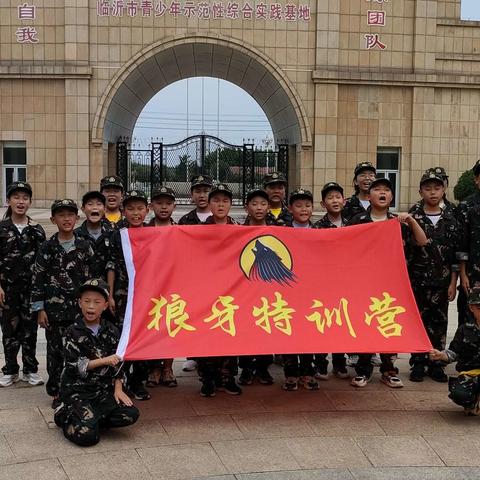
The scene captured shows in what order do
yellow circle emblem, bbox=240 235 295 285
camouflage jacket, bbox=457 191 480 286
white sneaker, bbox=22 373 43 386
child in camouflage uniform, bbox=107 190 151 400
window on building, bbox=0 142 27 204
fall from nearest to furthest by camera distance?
yellow circle emblem, bbox=240 235 295 285, child in camouflage uniform, bbox=107 190 151 400, camouflage jacket, bbox=457 191 480 286, white sneaker, bbox=22 373 43 386, window on building, bbox=0 142 27 204

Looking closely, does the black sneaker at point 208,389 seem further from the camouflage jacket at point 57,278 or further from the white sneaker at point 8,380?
the white sneaker at point 8,380

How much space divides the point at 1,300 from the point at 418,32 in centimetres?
1752

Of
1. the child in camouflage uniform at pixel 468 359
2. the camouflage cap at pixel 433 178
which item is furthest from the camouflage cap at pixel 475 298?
the camouflage cap at pixel 433 178

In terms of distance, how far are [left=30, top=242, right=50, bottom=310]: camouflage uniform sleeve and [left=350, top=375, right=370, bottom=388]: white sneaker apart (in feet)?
8.28

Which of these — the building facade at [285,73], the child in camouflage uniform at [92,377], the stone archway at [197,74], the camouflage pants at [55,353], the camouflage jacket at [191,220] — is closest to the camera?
the child in camouflage uniform at [92,377]

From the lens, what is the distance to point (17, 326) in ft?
16.7

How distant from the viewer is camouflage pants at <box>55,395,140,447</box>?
12.7 feet

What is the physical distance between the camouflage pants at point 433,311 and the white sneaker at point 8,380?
10.9ft

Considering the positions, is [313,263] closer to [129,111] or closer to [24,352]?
[24,352]

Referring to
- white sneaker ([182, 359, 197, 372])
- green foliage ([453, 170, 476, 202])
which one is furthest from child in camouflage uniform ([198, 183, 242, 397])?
green foliage ([453, 170, 476, 202])

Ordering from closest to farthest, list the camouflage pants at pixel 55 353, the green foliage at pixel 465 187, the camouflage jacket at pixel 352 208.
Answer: the camouflage pants at pixel 55 353 < the camouflage jacket at pixel 352 208 < the green foliage at pixel 465 187

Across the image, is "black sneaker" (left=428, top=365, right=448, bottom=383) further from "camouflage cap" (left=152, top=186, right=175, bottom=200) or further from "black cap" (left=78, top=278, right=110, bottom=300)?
"black cap" (left=78, top=278, right=110, bottom=300)

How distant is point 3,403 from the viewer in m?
4.66

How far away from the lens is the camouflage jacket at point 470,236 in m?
5.01
